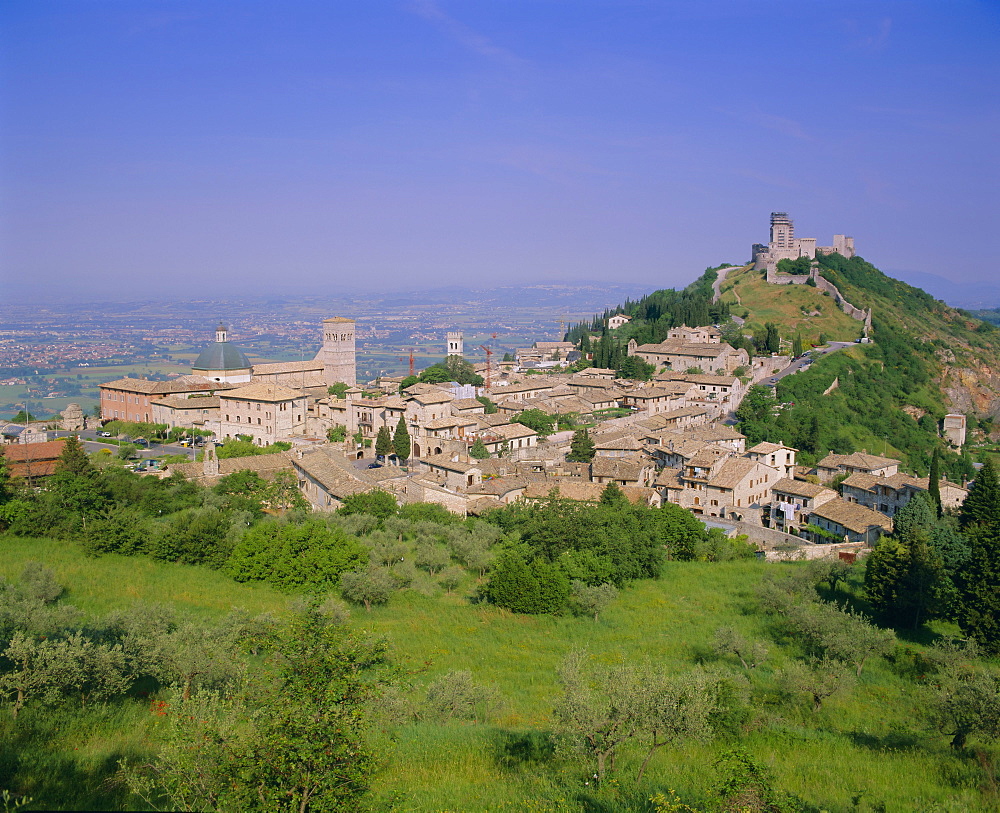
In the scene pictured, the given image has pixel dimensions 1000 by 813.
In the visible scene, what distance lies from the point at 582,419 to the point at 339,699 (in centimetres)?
4741

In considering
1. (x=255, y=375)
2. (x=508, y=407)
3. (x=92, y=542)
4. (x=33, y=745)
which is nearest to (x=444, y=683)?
(x=33, y=745)

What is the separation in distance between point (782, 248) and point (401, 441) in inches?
3003

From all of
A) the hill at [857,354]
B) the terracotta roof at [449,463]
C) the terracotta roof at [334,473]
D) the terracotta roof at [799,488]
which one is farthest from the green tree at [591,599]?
the hill at [857,354]

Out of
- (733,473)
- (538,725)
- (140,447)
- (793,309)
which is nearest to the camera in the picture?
(538,725)

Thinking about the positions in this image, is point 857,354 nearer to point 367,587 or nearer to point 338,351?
point 338,351

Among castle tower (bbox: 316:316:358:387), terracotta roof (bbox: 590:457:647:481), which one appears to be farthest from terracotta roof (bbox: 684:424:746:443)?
castle tower (bbox: 316:316:358:387)

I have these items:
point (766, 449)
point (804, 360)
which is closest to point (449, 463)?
point (766, 449)

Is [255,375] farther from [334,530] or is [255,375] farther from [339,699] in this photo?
[339,699]

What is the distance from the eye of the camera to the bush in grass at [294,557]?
23.9 m

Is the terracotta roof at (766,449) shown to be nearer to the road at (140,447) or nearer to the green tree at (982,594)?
the green tree at (982,594)

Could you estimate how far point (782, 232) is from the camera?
10250cm

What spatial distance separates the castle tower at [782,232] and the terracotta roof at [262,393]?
7588cm

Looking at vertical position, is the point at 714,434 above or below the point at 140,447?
above

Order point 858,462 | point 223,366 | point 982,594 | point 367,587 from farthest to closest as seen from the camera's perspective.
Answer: point 223,366 < point 858,462 < point 367,587 < point 982,594
